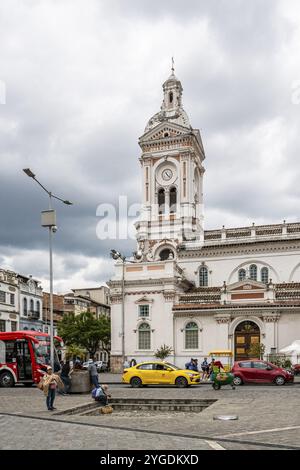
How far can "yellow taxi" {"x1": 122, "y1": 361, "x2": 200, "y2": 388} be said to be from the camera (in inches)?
1230

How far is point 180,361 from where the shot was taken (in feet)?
162

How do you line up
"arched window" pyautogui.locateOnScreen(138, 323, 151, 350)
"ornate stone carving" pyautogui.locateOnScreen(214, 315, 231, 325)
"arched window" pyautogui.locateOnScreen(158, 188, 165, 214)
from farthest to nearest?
"arched window" pyautogui.locateOnScreen(158, 188, 165, 214) < "arched window" pyautogui.locateOnScreen(138, 323, 151, 350) < "ornate stone carving" pyautogui.locateOnScreen(214, 315, 231, 325)

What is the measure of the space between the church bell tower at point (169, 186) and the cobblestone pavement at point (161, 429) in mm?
36545

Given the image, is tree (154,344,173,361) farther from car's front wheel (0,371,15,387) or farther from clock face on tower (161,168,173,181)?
clock face on tower (161,168,173,181)

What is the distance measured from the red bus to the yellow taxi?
4990 mm

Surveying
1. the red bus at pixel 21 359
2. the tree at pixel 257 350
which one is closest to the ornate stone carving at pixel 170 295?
the tree at pixel 257 350

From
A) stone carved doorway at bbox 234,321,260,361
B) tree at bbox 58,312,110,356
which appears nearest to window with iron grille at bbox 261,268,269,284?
stone carved doorway at bbox 234,321,260,361

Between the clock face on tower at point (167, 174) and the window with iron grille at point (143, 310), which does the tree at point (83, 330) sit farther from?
the clock face on tower at point (167, 174)

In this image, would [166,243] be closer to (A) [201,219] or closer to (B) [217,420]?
(A) [201,219]

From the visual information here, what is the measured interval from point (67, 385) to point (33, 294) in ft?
146

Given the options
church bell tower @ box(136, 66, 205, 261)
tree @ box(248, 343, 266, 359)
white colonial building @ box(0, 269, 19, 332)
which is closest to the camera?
tree @ box(248, 343, 266, 359)

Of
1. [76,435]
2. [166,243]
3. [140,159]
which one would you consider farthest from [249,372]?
[140,159]

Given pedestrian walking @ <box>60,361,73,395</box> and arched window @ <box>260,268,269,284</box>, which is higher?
arched window @ <box>260,268,269,284</box>

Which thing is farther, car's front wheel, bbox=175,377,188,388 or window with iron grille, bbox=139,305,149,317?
window with iron grille, bbox=139,305,149,317
